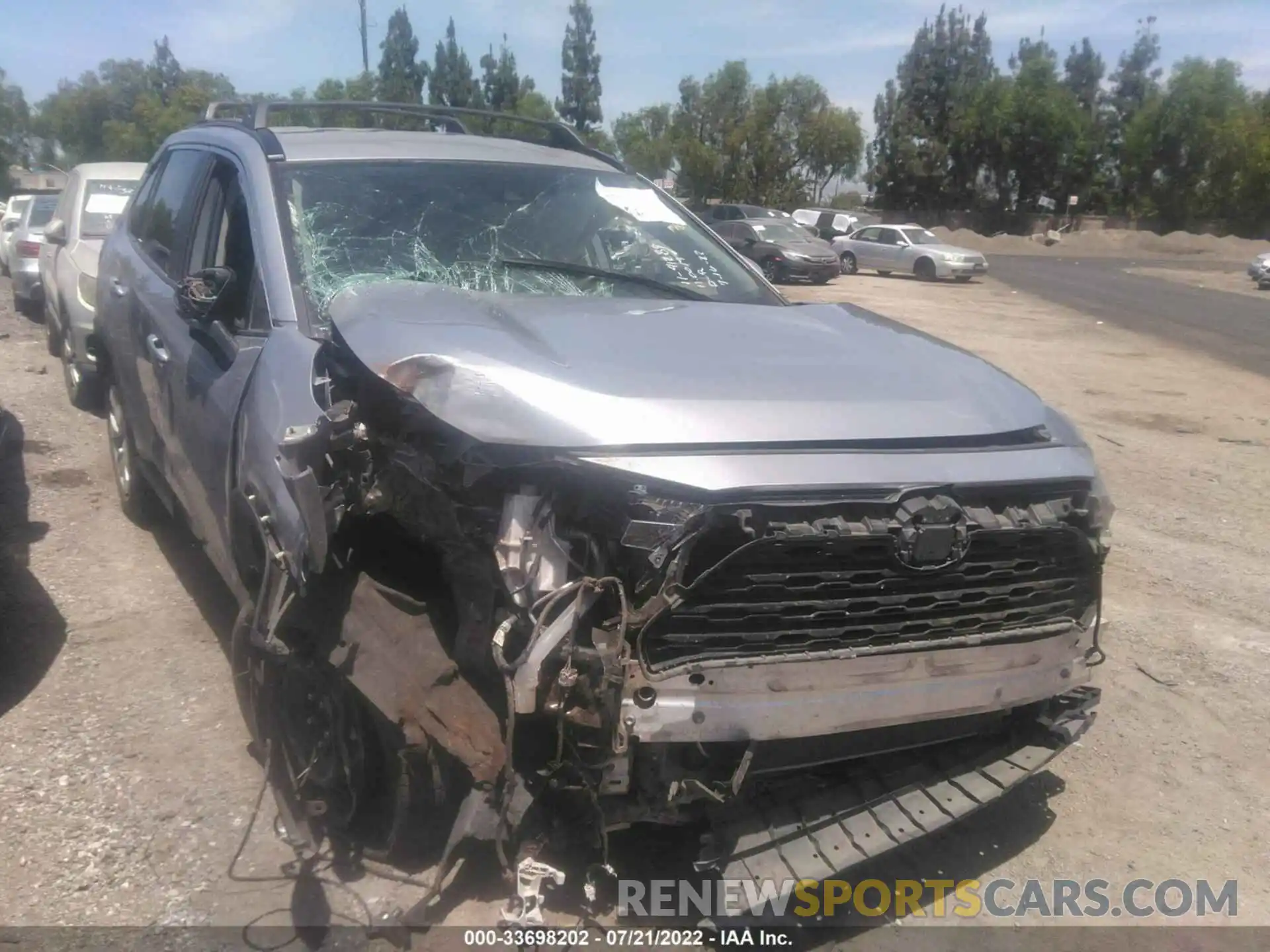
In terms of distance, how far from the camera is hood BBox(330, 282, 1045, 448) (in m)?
2.57

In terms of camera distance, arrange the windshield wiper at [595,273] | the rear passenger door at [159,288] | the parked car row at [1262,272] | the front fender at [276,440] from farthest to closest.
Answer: the parked car row at [1262,272] → the rear passenger door at [159,288] → the windshield wiper at [595,273] → the front fender at [276,440]

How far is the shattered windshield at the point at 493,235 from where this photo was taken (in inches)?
145

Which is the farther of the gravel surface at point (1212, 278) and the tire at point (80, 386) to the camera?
the gravel surface at point (1212, 278)

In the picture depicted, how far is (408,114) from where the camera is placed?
5.25m

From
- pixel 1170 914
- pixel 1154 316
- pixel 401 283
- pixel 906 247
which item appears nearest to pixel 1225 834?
pixel 1170 914

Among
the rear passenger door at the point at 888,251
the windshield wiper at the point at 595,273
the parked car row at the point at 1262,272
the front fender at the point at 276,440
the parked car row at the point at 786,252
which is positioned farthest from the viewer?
the rear passenger door at the point at 888,251

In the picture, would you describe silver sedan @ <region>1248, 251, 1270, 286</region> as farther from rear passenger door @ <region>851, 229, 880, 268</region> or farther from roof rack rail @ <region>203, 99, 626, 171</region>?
roof rack rail @ <region>203, 99, 626, 171</region>

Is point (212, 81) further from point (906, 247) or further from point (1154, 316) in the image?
point (1154, 316)

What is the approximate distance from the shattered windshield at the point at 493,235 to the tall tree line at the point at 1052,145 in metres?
62.9

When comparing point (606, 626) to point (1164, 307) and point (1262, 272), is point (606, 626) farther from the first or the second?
point (1262, 272)

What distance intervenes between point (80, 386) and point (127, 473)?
3.14 metres

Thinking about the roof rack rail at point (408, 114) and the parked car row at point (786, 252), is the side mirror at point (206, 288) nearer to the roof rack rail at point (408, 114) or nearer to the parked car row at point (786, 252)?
the roof rack rail at point (408, 114)

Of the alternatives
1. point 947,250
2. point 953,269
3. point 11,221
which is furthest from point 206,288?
point 947,250

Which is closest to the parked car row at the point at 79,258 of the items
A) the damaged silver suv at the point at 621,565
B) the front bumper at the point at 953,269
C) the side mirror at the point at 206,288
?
the side mirror at the point at 206,288
